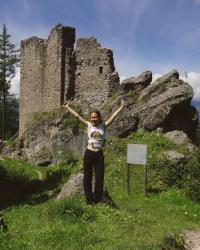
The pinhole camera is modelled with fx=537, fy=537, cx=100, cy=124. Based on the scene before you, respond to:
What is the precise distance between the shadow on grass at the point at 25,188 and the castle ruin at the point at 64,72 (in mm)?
7607

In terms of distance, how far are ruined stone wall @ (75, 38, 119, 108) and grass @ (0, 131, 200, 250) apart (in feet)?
48.3

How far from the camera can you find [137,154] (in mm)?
15891

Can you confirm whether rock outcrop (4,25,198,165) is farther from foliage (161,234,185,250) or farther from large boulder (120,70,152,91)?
foliage (161,234,185,250)

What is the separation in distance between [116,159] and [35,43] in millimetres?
16720

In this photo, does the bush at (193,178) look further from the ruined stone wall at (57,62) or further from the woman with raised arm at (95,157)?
the ruined stone wall at (57,62)

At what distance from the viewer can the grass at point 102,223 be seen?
9.09m

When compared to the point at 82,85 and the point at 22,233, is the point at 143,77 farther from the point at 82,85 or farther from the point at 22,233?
the point at 22,233

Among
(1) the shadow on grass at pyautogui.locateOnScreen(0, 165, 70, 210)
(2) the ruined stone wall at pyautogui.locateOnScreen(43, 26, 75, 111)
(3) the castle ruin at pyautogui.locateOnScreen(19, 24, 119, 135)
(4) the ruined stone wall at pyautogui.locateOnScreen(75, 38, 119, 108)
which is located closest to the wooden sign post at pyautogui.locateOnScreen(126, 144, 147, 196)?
(1) the shadow on grass at pyautogui.locateOnScreen(0, 165, 70, 210)

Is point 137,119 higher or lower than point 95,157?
higher

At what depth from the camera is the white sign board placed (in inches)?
619

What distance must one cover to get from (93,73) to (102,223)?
20.4m

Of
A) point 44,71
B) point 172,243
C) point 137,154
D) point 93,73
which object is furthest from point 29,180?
point 44,71

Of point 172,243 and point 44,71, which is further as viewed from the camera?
point 44,71

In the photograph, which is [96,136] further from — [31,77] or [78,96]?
[31,77]
